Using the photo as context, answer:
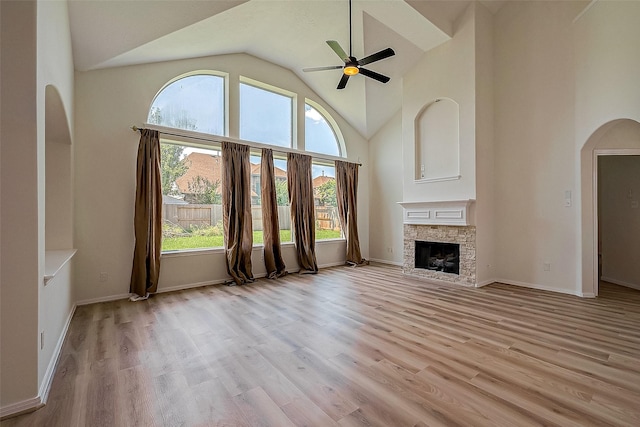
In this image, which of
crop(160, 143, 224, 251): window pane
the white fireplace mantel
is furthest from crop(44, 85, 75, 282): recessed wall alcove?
the white fireplace mantel

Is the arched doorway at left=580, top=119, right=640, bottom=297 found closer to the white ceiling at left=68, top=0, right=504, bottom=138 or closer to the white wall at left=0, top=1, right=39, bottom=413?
the white ceiling at left=68, top=0, right=504, bottom=138

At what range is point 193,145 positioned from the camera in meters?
4.92

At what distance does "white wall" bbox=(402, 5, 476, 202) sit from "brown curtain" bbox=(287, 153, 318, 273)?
2.00m

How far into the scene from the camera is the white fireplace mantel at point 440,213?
4.66 meters

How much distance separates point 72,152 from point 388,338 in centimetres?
438

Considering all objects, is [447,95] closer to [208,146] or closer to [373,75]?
[373,75]

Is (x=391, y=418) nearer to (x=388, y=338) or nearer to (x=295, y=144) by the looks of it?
(x=388, y=338)

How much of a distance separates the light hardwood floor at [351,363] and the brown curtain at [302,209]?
6.72 ft

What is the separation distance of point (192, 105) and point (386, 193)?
14.8ft

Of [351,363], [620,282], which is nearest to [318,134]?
[351,363]

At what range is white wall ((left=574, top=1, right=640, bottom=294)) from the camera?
3.54 m

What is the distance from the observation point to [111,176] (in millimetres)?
4105

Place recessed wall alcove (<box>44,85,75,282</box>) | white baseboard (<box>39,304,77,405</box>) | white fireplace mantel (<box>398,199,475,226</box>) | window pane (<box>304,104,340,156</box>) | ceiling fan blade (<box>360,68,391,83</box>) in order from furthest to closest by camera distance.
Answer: window pane (<box>304,104,340,156</box>) < white fireplace mantel (<box>398,199,475,226</box>) < ceiling fan blade (<box>360,68,391,83</box>) < recessed wall alcove (<box>44,85,75,282</box>) < white baseboard (<box>39,304,77,405</box>)

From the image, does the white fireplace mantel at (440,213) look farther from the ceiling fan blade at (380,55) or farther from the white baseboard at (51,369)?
the white baseboard at (51,369)
